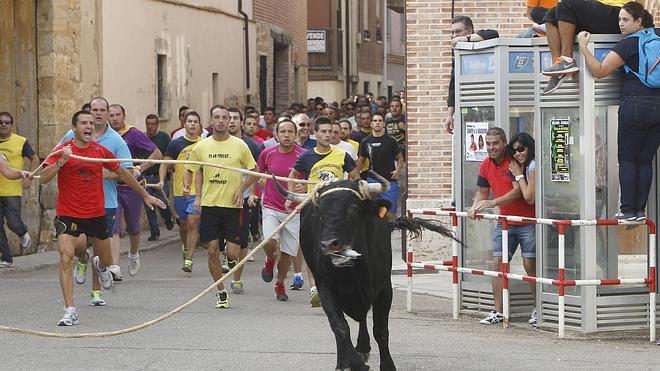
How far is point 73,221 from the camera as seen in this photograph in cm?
1390

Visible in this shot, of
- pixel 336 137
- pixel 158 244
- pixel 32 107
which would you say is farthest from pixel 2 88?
pixel 336 137

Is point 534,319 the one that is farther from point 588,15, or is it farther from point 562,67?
point 588,15

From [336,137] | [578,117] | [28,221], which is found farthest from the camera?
[28,221]

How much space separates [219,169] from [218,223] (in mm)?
543

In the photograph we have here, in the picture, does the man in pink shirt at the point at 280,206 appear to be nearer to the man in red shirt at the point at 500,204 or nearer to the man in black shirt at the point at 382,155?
the man in red shirt at the point at 500,204

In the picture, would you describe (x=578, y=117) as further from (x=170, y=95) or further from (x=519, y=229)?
(x=170, y=95)

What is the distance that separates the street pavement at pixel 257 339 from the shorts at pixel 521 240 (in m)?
0.66

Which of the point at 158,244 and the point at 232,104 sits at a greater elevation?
the point at 232,104

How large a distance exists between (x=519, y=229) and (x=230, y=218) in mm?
3210

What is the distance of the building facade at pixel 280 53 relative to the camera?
37.5 m

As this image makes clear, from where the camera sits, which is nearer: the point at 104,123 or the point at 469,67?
the point at 469,67

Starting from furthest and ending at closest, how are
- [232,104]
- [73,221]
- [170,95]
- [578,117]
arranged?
[232,104] → [170,95] → [73,221] → [578,117]

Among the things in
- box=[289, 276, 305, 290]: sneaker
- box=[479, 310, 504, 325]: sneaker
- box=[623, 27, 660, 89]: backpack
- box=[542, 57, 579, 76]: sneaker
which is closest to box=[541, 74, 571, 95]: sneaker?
box=[542, 57, 579, 76]: sneaker

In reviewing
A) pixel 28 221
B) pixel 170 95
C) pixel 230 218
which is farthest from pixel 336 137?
pixel 170 95
